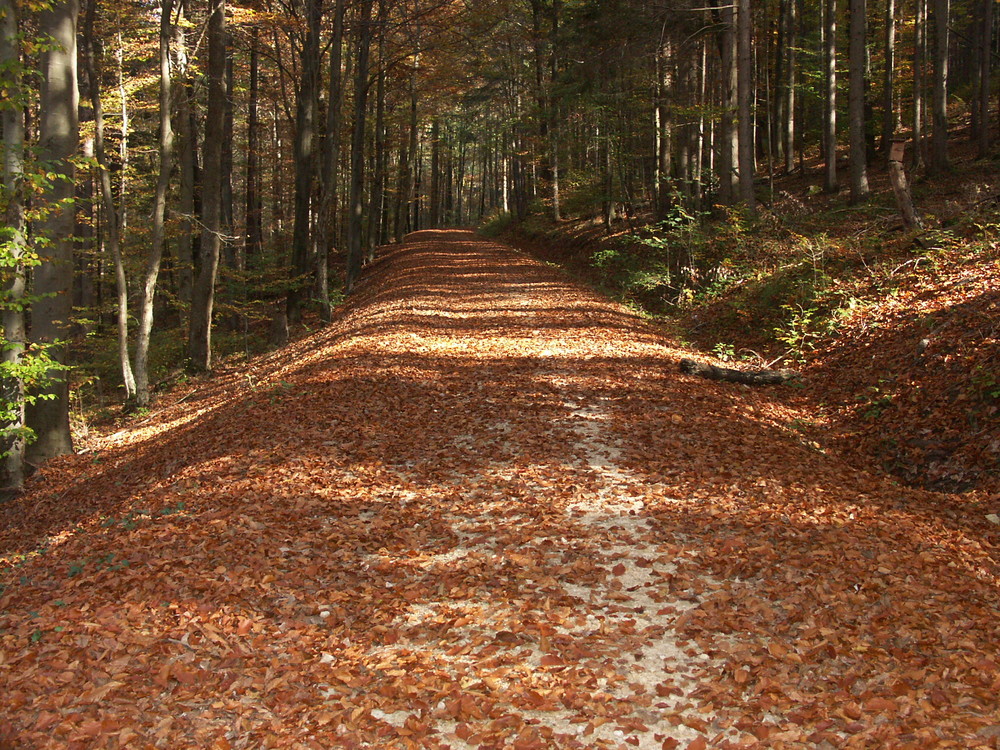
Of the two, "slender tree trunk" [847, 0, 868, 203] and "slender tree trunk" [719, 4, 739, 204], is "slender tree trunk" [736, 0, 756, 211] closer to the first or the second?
"slender tree trunk" [719, 4, 739, 204]

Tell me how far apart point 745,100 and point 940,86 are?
688 centimetres

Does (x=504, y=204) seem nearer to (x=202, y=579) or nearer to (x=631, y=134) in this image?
(x=631, y=134)

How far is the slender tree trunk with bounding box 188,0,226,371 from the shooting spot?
14.7 meters

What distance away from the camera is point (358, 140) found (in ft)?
72.1

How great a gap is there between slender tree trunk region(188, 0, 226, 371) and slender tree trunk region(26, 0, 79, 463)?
196 inches

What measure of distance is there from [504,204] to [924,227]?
151ft

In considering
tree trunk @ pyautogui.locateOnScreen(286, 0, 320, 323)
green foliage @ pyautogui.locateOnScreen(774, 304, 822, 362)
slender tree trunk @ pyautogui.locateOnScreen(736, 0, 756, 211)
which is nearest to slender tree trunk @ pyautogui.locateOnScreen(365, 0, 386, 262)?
tree trunk @ pyautogui.locateOnScreen(286, 0, 320, 323)

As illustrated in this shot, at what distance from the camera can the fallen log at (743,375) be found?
9.95m

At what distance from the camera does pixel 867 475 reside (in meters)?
6.87

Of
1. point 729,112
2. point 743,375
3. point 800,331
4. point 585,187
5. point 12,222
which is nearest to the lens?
point 12,222

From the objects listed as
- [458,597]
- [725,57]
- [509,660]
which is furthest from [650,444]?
[725,57]

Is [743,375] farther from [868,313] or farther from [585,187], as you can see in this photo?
[585,187]

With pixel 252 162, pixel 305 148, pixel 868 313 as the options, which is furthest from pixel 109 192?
pixel 868 313

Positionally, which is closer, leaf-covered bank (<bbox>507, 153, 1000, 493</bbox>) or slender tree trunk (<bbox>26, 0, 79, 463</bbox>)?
leaf-covered bank (<bbox>507, 153, 1000, 493</bbox>)
